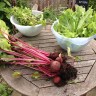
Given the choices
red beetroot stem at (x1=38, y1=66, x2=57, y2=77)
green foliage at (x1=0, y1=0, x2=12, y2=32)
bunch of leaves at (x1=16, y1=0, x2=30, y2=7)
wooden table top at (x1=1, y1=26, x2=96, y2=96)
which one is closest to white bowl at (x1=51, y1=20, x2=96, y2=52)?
wooden table top at (x1=1, y1=26, x2=96, y2=96)

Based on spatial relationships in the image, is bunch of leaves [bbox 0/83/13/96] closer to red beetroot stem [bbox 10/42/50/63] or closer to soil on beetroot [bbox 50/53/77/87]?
red beetroot stem [bbox 10/42/50/63]

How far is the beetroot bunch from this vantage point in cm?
133

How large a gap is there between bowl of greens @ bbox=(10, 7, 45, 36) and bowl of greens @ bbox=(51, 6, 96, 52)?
0.16 metres

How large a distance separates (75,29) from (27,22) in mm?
389

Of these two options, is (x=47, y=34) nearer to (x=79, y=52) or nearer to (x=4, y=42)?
(x=79, y=52)

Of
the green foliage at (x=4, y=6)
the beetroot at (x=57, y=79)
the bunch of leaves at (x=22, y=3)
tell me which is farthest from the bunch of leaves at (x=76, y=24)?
the bunch of leaves at (x=22, y=3)

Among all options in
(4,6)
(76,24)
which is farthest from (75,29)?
(4,6)

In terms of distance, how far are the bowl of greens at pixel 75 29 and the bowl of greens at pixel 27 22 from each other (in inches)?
6.4

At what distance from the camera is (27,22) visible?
1672mm

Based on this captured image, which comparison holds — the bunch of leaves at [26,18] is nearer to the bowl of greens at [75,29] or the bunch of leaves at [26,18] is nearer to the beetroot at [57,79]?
the bowl of greens at [75,29]

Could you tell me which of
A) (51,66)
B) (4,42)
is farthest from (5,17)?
(51,66)

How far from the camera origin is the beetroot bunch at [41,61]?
1326 millimetres

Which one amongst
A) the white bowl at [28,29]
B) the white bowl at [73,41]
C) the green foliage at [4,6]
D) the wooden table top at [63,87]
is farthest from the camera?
the green foliage at [4,6]

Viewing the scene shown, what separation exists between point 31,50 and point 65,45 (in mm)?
240
